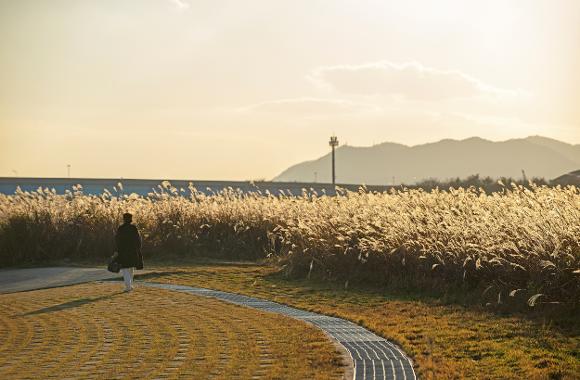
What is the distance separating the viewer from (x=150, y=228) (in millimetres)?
29844

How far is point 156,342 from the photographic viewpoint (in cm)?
1258

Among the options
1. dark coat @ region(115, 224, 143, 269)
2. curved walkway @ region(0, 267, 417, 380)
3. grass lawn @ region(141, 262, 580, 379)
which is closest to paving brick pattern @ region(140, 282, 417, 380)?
curved walkway @ region(0, 267, 417, 380)

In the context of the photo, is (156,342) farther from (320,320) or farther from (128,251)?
(128,251)

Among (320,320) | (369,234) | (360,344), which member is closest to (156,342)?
(360,344)

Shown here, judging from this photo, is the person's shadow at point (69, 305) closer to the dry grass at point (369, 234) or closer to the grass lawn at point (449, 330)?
the grass lawn at point (449, 330)

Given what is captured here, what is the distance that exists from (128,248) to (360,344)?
29.2 feet

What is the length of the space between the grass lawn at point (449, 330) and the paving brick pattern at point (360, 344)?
19 centimetres

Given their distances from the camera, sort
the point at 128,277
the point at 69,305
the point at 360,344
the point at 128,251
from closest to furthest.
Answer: the point at 360,344, the point at 69,305, the point at 128,277, the point at 128,251

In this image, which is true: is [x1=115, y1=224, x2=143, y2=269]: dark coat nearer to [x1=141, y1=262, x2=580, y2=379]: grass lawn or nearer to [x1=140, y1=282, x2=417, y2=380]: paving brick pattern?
[x1=141, y1=262, x2=580, y2=379]: grass lawn

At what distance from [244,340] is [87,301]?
20.4ft

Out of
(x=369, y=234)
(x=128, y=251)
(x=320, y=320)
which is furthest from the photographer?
(x=369, y=234)

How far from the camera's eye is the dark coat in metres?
19.9

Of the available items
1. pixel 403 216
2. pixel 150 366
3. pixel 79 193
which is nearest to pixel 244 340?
pixel 150 366

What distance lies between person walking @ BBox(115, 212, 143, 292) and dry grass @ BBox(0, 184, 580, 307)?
14.0 feet
